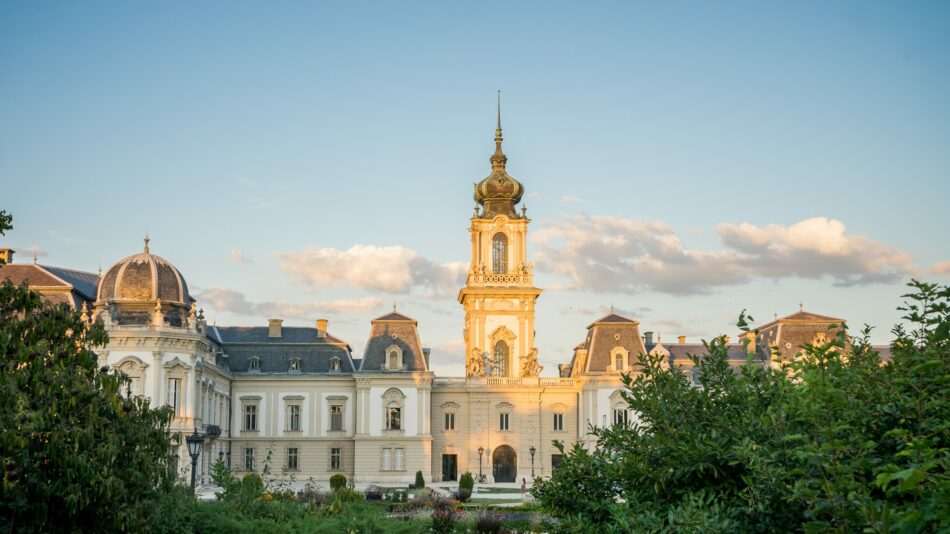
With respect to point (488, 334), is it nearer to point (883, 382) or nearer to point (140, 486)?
point (140, 486)

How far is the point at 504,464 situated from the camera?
6038 centimetres

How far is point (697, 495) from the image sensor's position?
9.88m

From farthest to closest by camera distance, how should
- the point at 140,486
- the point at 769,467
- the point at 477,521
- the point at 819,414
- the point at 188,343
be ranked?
the point at 188,343
the point at 477,521
the point at 140,486
the point at 769,467
the point at 819,414

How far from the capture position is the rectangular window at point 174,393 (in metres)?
47.2

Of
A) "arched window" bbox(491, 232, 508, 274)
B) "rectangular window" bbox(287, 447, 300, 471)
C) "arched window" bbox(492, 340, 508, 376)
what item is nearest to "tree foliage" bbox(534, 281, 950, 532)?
"rectangular window" bbox(287, 447, 300, 471)

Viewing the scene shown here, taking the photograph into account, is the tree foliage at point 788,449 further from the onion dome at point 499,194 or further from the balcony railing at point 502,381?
the onion dome at point 499,194

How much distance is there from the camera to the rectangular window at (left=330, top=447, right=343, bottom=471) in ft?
192

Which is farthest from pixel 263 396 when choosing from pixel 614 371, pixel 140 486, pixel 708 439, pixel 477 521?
pixel 708 439

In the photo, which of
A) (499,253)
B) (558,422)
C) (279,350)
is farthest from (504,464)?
(279,350)

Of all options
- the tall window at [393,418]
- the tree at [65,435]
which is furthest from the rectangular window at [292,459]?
the tree at [65,435]

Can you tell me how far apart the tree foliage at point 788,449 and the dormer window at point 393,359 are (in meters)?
45.7

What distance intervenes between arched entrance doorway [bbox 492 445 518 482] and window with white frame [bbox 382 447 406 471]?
5.80 meters

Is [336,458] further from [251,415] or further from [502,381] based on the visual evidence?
[502,381]

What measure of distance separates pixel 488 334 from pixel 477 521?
125ft
